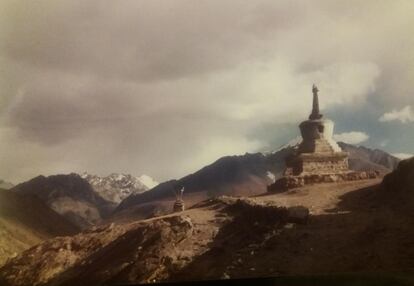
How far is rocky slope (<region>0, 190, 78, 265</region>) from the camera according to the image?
25570 mm

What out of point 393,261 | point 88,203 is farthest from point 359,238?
point 88,203

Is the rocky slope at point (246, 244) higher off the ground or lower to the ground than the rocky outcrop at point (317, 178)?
lower

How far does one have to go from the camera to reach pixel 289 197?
71.4ft

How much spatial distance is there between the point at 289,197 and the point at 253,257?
5.93m

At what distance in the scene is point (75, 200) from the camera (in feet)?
187

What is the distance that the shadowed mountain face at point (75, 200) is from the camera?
50531mm

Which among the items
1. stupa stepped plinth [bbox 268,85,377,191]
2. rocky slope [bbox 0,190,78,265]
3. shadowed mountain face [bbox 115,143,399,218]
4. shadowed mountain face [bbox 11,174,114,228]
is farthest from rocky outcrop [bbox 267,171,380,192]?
shadowed mountain face [bbox 11,174,114,228]

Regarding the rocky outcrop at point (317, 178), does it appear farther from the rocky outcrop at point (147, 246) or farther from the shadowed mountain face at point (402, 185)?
the shadowed mountain face at point (402, 185)

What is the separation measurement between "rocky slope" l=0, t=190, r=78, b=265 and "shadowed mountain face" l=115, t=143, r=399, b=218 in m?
7.76

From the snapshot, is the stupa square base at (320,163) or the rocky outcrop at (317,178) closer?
the rocky outcrop at (317,178)

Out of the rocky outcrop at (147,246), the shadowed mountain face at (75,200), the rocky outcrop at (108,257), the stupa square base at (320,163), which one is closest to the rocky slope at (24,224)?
the rocky outcrop at (108,257)

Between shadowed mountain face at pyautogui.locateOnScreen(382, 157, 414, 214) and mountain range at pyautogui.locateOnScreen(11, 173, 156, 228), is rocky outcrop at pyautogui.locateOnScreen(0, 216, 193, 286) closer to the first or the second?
shadowed mountain face at pyautogui.locateOnScreen(382, 157, 414, 214)

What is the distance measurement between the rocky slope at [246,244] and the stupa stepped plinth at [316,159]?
1.25 meters

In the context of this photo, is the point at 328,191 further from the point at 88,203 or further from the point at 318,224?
the point at 88,203
